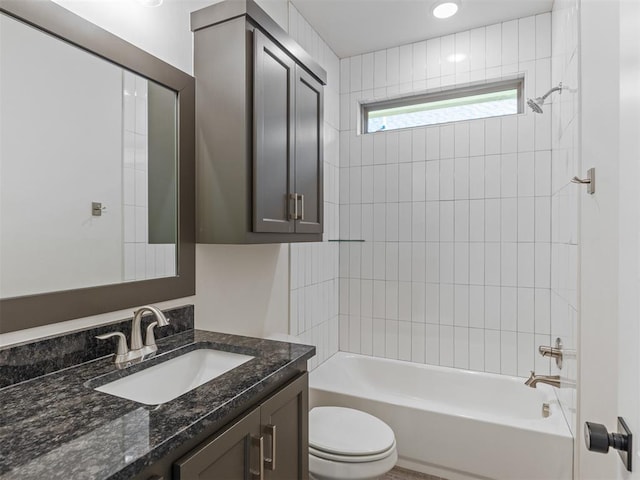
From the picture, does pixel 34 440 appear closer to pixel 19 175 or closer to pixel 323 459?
pixel 19 175

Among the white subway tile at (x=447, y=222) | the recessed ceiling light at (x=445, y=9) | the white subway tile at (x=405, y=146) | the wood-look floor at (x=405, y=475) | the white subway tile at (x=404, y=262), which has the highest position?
the recessed ceiling light at (x=445, y=9)

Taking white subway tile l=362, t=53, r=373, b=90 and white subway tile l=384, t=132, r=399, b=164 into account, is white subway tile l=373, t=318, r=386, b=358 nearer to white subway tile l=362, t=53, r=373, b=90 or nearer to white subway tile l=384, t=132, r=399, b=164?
white subway tile l=384, t=132, r=399, b=164

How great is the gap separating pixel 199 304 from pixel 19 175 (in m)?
0.76

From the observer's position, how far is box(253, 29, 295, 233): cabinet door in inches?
55.0

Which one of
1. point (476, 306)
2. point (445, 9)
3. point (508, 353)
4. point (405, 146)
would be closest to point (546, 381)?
point (508, 353)

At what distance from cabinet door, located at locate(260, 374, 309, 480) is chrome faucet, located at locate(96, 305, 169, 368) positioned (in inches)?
16.3

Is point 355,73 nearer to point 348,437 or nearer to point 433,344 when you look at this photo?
point 433,344

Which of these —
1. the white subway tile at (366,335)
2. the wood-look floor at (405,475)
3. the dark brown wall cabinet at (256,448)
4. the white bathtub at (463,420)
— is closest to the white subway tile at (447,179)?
the white subway tile at (366,335)

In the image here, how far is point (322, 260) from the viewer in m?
2.67

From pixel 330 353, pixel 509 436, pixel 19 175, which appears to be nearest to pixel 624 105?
pixel 19 175

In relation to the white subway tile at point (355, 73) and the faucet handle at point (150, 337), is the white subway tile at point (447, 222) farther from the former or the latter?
the faucet handle at point (150, 337)

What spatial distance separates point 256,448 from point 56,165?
3.14 feet

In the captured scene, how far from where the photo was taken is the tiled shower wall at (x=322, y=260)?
7.61ft

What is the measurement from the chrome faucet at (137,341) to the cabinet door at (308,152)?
0.74 metres
